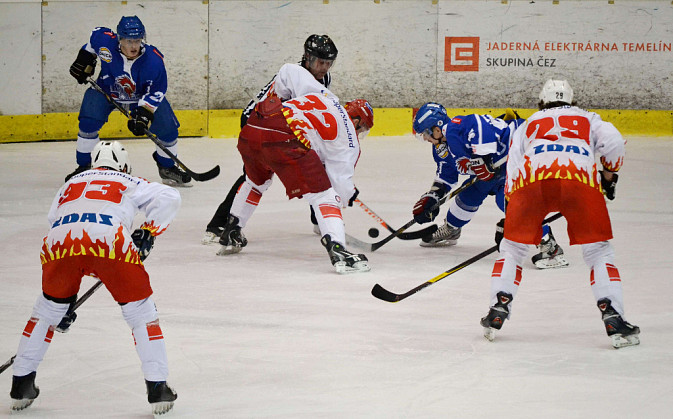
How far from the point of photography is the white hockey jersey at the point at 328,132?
198 inches

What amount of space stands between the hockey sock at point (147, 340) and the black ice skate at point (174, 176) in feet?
14.9

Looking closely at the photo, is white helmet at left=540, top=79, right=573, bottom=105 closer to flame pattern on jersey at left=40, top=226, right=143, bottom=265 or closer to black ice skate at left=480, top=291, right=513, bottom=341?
black ice skate at left=480, top=291, right=513, bottom=341

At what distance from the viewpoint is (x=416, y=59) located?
1005 centimetres

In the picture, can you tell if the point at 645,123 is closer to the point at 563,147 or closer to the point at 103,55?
the point at 103,55

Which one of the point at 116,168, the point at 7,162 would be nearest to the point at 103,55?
the point at 7,162

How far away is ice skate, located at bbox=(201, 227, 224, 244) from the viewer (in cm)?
566

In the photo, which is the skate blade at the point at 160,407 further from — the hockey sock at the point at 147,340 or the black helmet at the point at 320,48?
the black helmet at the point at 320,48

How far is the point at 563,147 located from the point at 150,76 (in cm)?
425

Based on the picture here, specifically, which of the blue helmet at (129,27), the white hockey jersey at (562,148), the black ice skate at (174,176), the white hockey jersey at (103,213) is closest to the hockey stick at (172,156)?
the black ice skate at (174,176)

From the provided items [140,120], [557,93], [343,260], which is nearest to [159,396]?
[557,93]

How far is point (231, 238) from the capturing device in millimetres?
5379

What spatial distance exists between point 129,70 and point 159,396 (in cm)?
468

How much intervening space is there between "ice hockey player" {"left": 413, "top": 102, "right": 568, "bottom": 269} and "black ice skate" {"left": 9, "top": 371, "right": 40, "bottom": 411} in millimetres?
2586

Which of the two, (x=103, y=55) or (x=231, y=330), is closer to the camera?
(x=231, y=330)
